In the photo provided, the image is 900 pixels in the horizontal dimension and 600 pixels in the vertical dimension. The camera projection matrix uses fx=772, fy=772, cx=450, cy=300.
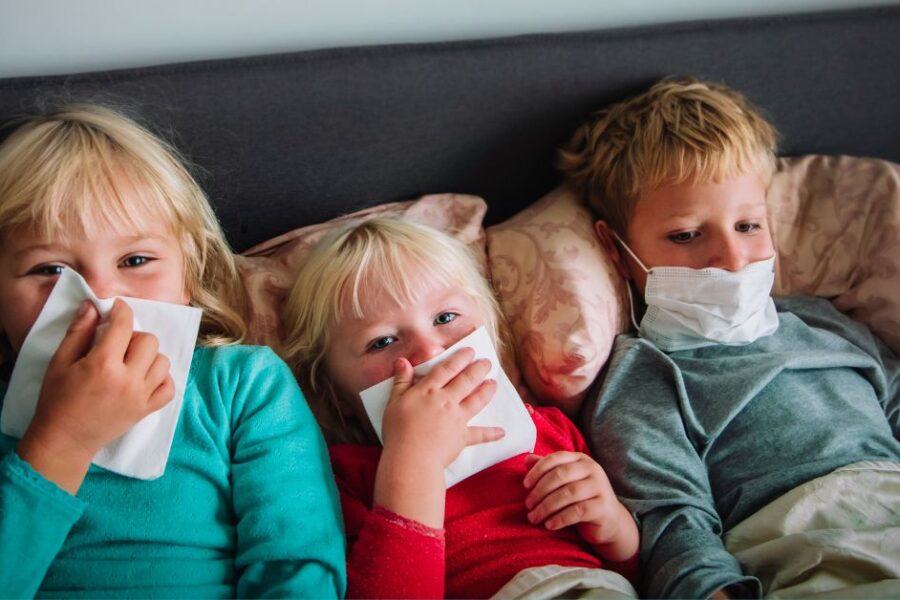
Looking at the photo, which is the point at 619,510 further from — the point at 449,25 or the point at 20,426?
the point at 449,25

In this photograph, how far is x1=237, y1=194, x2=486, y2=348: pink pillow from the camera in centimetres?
138

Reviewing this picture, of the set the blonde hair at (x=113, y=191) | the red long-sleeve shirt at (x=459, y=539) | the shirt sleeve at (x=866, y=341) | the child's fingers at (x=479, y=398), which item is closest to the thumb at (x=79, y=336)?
the blonde hair at (x=113, y=191)

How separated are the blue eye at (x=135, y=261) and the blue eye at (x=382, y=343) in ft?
1.20

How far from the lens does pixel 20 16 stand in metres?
1.44

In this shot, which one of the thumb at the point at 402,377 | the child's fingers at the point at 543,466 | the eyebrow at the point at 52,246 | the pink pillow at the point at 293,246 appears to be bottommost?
the child's fingers at the point at 543,466

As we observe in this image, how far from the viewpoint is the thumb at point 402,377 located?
3.85ft

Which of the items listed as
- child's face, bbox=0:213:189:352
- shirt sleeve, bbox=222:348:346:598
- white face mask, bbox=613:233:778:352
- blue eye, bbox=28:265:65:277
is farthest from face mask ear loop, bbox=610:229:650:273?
blue eye, bbox=28:265:65:277

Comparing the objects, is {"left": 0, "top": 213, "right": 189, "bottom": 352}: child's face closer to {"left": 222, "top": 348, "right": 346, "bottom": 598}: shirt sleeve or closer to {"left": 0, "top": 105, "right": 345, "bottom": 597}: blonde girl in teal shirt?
{"left": 0, "top": 105, "right": 345, "bottom": 597}: blonde girl in teal shirt

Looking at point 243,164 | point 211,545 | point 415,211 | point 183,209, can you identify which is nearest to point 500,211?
point 415,211

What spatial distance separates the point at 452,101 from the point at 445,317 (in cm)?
54

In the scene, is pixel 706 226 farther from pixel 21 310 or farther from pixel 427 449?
pixel 21 310

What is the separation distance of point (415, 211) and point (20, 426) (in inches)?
31.0

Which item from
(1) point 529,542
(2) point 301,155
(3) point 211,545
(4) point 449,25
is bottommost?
(1) point 529,542

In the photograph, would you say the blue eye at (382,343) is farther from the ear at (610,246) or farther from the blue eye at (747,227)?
the blue eye at (747,227)
